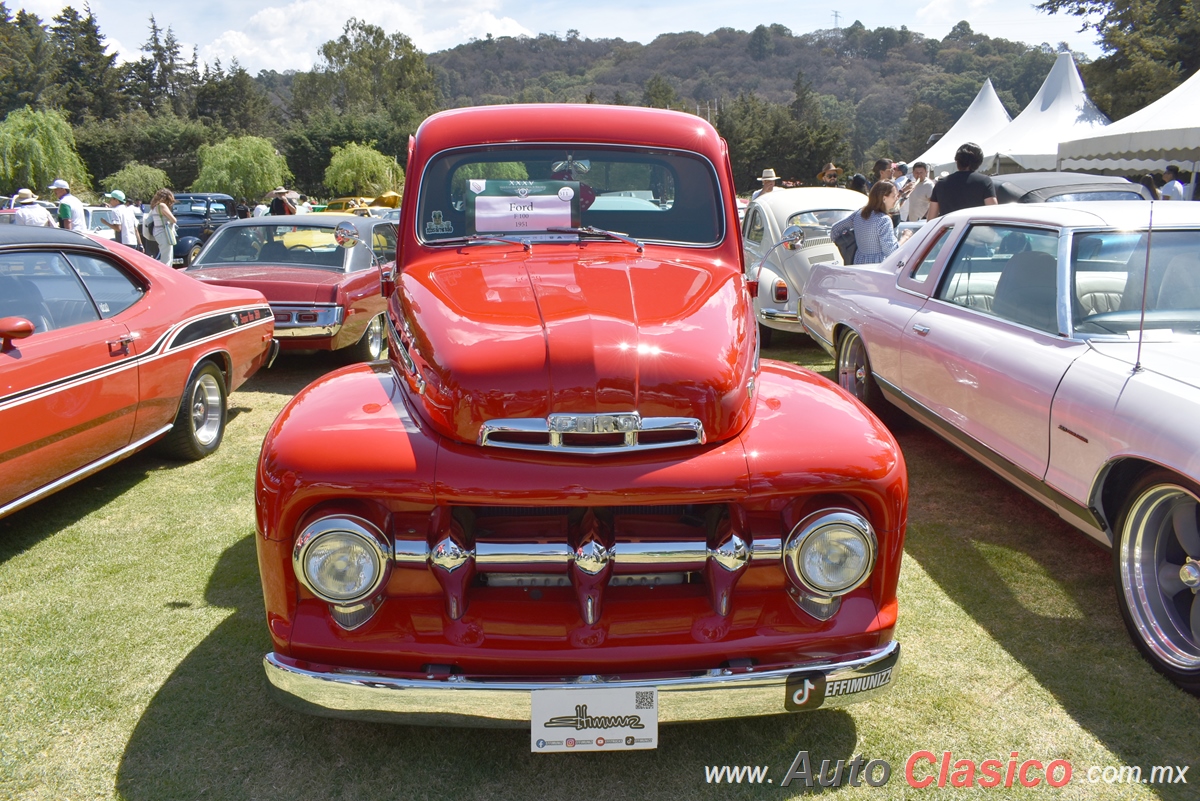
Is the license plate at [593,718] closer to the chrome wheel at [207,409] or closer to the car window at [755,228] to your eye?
the chrome wheel at [207,409]

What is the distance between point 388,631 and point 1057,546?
10.8 ft

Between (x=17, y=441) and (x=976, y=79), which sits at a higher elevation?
(x=976, y=79)

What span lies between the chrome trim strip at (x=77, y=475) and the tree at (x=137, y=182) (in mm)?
40877

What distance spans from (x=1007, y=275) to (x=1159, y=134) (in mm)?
11344

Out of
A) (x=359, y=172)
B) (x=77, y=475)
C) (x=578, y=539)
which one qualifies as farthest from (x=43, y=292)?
(x=359, y=172)

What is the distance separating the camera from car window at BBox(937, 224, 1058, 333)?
156 inches

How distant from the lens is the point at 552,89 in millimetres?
128500

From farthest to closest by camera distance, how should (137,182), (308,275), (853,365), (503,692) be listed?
(137,182) → (308,275) → (853,365) → (503,692)

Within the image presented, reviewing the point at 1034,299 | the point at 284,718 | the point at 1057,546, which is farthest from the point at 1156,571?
the point at 284,718

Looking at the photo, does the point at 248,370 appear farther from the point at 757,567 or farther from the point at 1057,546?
the point at 1057,546

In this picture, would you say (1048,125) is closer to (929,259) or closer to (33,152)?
(929,259)

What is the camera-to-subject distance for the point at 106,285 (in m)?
4.75

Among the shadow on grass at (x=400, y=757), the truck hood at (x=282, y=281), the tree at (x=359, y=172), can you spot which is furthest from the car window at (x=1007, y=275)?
the tree at (x=359, y=172)

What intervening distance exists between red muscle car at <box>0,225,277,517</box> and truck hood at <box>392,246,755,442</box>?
2073 mm
